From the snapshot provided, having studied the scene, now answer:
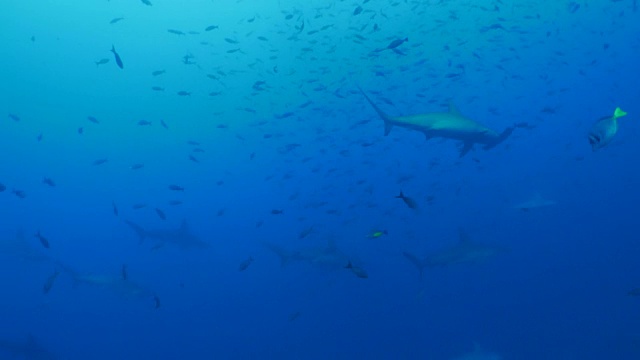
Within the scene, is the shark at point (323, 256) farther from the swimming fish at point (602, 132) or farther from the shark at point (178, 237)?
the swimming fish at point (602, 132)

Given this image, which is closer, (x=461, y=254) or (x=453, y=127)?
(x=453, y=127)

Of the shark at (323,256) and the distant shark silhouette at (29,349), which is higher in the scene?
the shark at (323,256)

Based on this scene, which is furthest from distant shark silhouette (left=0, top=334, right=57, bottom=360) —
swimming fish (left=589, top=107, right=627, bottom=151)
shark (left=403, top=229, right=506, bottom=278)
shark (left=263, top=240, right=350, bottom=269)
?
swimming fish (left=589, top=107, right=627, bottom=151)

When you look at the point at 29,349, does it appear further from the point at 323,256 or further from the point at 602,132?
the point at 602,132

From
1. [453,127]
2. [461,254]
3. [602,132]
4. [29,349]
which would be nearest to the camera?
[602,132]

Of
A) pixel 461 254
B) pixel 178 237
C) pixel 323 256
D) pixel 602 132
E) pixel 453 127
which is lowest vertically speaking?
pixel 178 237

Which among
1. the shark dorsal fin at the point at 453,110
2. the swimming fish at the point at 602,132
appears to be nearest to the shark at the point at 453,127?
the shark dorsal fin at the point at 453,110

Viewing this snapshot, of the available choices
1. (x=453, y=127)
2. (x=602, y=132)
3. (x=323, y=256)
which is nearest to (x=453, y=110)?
(x=453, y=127)

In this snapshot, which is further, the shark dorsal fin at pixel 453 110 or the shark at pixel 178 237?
the shark at pixel 178 237

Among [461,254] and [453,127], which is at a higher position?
[453,127]

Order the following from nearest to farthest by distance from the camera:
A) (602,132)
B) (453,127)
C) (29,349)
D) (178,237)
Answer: (602,132)
(453,127)
(29,349)
(178,237)

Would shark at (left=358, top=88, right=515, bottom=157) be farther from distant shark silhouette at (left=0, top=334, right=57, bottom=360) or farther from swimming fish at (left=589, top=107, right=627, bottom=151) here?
distant shark silhouette at (left=0, top=334, right=57, bottom=360)

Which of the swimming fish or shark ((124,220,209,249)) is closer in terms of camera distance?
the swimming fish

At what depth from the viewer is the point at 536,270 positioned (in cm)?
1881
